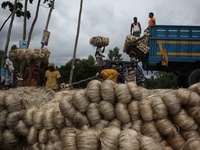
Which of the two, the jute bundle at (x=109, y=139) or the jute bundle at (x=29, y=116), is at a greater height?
the jute bundle at (x=109, y=139)

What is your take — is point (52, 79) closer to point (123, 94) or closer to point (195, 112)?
point (123, 94)

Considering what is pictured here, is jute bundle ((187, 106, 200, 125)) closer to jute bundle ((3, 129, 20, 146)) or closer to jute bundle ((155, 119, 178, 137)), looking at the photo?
jute bundle ((155, 119, 178, 137))

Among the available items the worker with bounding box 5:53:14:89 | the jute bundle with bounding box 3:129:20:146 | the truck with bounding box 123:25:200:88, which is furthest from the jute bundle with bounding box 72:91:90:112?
the worker with bounding box 5:53:14:89

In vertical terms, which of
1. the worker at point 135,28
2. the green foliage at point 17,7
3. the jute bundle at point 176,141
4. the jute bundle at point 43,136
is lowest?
the jute bundle at point 43,136

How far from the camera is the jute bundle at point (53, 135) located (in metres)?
3.67

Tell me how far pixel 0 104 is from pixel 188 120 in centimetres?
258

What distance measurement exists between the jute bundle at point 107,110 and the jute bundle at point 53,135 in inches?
27.1

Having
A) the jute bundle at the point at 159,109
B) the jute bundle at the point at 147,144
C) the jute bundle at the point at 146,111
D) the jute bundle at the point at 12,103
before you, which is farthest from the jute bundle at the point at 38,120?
the jute bundle at the point at 147,144

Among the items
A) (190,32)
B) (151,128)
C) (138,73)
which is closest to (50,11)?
(138,73)

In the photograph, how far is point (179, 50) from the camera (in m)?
8.94

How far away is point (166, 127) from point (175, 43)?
6.13 m

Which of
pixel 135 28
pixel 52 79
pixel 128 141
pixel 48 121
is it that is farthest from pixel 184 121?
pixel 135 28

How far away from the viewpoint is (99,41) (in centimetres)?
855

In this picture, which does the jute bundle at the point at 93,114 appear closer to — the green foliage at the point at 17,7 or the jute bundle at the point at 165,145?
the jute bundle at the point at 165,145
